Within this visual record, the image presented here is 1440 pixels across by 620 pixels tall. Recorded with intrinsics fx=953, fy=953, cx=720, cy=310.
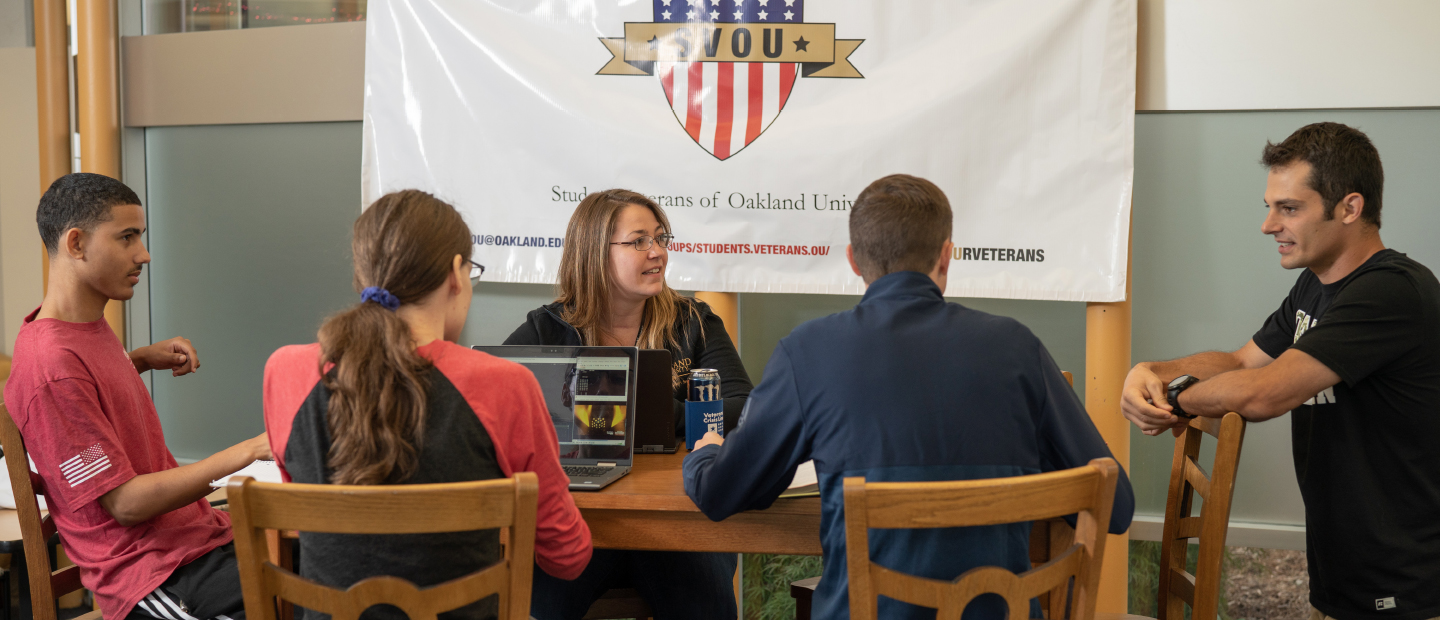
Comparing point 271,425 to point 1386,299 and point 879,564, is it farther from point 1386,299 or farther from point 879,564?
point 1386,299

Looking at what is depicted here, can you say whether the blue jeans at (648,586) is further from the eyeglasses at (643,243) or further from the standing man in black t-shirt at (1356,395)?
the standing man in black t-shirt at (1356,395)

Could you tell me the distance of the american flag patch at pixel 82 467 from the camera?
1557mm

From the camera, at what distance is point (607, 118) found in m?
2.66

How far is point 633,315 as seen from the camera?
87.5 inches

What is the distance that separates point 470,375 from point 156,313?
268 centimetres

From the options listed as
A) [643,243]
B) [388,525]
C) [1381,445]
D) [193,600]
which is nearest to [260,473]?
[193,600]

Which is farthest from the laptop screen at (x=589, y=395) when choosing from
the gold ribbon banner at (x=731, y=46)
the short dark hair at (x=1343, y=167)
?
the short dark hair at (x=1343, y=167)

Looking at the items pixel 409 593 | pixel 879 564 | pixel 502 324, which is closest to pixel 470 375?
pixel 409 593

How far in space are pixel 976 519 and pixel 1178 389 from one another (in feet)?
2.85

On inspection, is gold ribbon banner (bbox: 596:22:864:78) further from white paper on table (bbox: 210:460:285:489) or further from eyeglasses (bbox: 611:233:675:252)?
white paper on table (bbox: 210:460:285:489)

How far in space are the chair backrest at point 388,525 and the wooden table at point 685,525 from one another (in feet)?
0.93

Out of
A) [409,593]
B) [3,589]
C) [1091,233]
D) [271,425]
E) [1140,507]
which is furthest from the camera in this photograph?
[1140,507]

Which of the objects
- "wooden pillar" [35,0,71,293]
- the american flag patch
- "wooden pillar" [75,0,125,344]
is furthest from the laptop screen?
"wooden pillar" [35,0,71,293]

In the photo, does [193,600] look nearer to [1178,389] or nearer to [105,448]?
[105,448]
